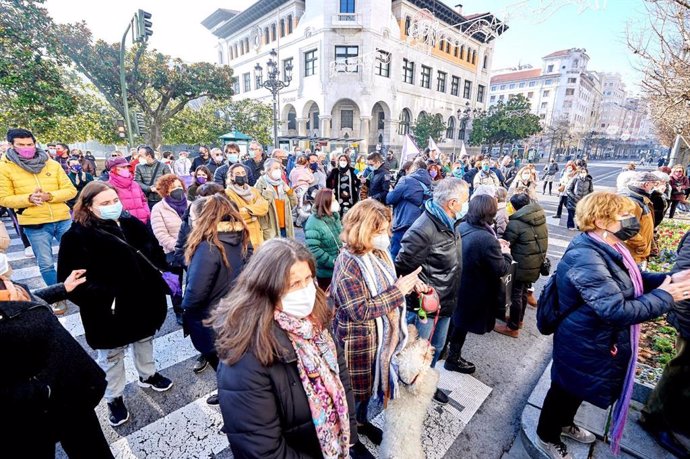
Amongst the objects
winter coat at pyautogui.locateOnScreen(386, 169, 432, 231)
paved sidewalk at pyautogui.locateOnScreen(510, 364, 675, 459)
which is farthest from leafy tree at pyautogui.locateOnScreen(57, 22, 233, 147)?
paved sidewalk at pyautogui.locateOnScreen(510, 364, 675, 459)

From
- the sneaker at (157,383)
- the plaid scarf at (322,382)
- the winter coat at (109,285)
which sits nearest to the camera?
the plaid scarf at (322,382)

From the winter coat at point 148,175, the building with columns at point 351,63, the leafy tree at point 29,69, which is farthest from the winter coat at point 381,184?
the building with columns at point 351,63

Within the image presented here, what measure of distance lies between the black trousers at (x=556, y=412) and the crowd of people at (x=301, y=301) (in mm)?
11

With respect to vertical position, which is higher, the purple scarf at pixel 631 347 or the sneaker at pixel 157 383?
the purple scarf at pixel 631 347

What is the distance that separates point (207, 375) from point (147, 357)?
2.15ft

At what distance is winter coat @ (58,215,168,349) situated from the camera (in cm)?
248

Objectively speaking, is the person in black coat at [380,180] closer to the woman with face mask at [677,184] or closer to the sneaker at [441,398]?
the sneaker at [441,398]

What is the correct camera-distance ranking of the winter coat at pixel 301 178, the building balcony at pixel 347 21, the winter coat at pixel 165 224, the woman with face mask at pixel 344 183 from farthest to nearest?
the building balcony at pixel 347 21
the woman with face mask at pixel 344 183
the winter coat at pixel 301 178
the winter coat at pixel 165 224

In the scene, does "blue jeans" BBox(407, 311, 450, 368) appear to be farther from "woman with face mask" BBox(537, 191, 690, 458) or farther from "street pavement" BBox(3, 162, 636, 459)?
"woman with face mask" BBox(537, 191, 690, 458)

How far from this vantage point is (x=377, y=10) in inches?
1142

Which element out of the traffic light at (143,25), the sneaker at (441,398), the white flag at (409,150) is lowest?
the sneaker at (441,398)

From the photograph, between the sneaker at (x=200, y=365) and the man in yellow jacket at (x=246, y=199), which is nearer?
the sneaker at (x=200, y=365)

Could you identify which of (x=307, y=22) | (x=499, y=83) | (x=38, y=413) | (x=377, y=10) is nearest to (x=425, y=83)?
(x=377, y=10)

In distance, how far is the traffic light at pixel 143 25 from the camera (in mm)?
9562
